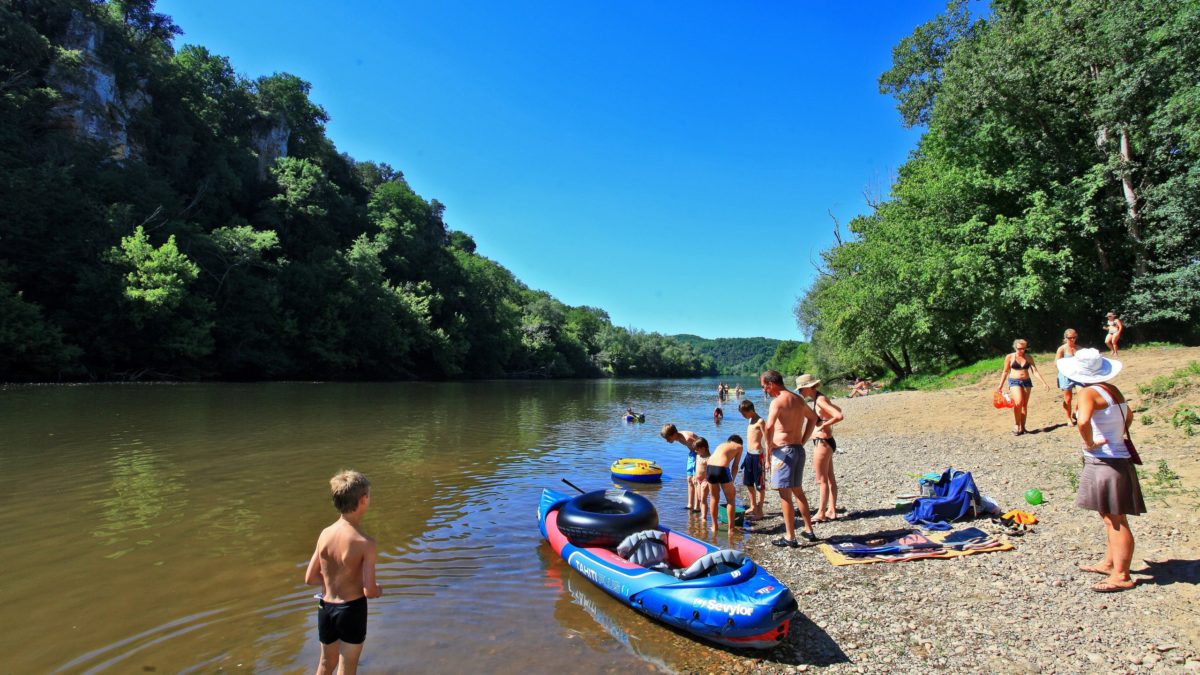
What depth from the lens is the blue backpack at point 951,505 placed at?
7.32m

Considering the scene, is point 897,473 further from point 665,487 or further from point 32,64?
point 32,64

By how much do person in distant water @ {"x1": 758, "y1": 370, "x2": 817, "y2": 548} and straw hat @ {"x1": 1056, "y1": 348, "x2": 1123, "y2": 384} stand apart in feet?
8.91

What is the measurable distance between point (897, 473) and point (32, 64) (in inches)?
2097

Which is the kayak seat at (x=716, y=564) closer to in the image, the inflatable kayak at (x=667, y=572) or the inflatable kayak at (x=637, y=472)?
the inflatable kayak at (x=667, y=572)

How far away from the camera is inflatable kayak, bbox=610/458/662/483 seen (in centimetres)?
1209

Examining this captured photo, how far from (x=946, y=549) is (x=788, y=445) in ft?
6.44

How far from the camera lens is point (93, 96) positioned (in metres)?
39.7

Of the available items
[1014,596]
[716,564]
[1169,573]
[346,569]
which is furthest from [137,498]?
[1169,573]

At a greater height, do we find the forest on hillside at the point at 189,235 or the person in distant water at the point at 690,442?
the forest on hillside at the point at 189,235

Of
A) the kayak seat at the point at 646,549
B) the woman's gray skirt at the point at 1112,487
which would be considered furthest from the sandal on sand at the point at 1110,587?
the kayak seat at the point at 646,549

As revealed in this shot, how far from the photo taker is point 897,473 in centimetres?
1059

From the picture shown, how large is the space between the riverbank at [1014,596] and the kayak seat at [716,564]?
2.12 ft

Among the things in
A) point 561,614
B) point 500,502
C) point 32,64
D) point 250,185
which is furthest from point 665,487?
point 250,185

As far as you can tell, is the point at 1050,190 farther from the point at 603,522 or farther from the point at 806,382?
the point at 603,522
